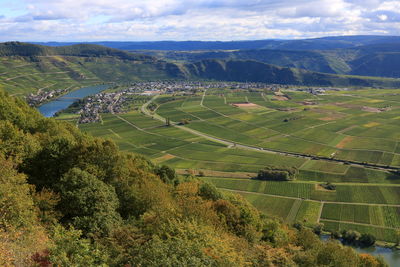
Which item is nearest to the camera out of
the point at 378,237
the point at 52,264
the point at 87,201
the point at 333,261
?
the point at 52,264

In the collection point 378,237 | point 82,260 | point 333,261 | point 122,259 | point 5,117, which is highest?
point 5,117

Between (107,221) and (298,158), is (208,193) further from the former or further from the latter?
(298,158)

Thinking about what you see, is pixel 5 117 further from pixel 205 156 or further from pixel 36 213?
pixel 205 156

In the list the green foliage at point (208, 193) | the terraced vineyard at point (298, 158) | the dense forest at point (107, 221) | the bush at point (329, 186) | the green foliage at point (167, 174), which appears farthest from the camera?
the bush at point (329, 186)

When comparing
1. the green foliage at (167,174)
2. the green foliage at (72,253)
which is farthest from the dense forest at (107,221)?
the green foliage at (167,174)

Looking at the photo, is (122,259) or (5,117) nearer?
(122,259)

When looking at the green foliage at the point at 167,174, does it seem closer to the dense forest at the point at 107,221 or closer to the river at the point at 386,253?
the dense forest at the point at 107,221

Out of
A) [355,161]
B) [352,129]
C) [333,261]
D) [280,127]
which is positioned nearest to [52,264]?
[333,261]
